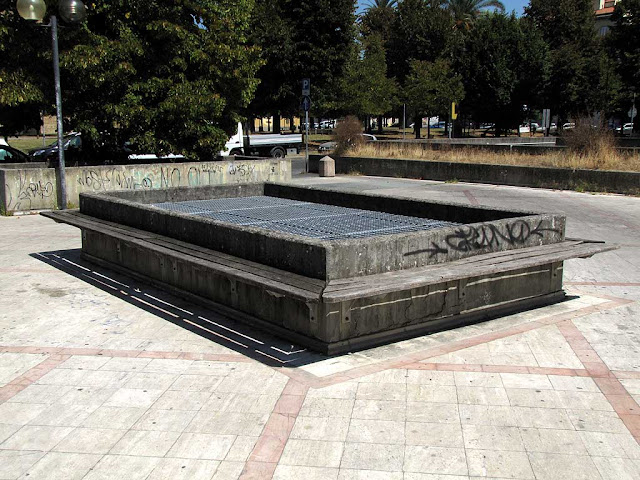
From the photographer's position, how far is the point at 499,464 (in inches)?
175

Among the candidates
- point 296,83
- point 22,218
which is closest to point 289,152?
point 296,83

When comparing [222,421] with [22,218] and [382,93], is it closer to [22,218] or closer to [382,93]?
[22,218]

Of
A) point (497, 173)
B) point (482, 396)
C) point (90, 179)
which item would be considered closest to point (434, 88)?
point (497, 173)

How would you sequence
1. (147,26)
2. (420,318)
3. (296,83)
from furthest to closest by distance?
1. (296,83)
2. (147,26)
3. (420,318)

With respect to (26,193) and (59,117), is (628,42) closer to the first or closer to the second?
(59,117)

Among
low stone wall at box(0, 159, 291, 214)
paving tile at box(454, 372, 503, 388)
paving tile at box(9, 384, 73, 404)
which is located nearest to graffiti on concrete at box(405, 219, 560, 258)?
paving tile at box(454, 372, 503, 388)

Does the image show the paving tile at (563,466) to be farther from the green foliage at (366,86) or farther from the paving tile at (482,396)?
the green foliage at (366,86)

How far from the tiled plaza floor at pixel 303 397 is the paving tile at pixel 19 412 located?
17 mm

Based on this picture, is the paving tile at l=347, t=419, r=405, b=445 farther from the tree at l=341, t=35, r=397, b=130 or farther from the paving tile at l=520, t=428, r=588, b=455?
the tree at l=341, t=35, r=397, b=130

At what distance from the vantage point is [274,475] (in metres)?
4.34

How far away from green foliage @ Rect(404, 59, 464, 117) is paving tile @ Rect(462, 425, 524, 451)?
49384 millimetres

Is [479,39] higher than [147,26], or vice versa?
[479,39]

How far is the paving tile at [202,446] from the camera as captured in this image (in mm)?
4598

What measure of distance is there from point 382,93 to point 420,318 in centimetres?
4607
